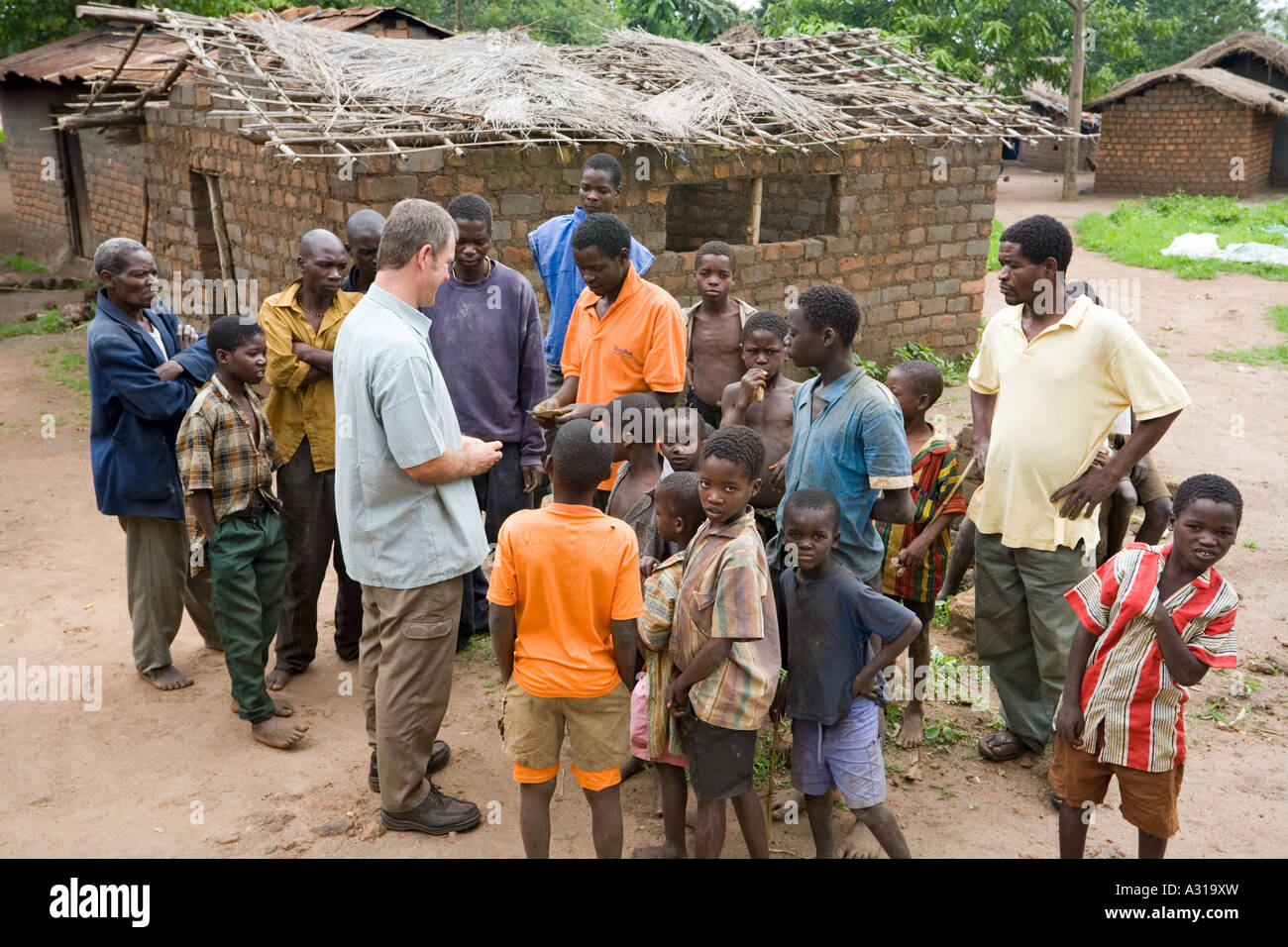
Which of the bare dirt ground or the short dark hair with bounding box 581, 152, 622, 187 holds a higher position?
the short dark hair with bounding box 581, 152, 622, 187

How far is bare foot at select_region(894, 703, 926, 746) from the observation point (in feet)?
13.7

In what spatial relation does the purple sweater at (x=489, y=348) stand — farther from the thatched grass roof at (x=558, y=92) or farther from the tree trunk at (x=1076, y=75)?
the tree trunk at (x=1076, y=75)

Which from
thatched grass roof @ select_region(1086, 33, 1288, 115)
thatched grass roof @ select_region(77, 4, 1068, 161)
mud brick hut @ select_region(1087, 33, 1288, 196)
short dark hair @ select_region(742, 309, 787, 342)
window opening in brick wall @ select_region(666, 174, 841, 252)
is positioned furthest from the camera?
mud brick hut @ select_region(1087, 33, 1288, 196)

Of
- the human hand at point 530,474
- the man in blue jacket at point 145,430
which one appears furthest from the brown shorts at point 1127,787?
the man in blue jacket at point 145,430

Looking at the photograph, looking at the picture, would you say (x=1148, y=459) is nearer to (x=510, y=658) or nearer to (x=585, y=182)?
(x=585, y=182)

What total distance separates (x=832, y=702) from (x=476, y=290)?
2385mm

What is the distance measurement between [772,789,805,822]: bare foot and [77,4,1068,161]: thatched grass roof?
13.8 feet

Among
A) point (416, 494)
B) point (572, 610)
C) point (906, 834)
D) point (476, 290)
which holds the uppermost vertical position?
point (476, 290)

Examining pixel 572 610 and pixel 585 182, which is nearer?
pixel 572 610

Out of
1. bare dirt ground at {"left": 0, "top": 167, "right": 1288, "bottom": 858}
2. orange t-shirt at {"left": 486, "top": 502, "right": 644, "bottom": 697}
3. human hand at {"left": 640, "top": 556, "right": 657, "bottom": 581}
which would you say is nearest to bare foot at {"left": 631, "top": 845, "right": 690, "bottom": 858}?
bare dirt ground at {"left": 0, "top": 167, "right": 1288, "bottom": 858}

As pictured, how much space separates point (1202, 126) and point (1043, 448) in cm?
2158

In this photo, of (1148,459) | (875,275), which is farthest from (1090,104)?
(1148,459)

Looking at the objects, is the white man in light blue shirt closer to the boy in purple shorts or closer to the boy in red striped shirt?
the boy in purple shorts

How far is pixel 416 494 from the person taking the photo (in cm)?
328
